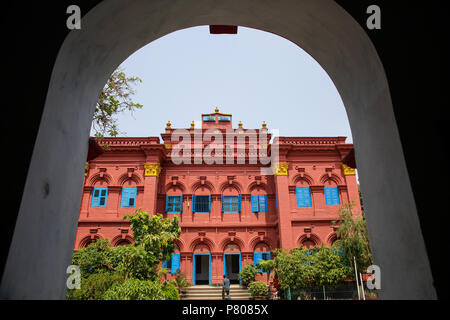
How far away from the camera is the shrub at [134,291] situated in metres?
8.65

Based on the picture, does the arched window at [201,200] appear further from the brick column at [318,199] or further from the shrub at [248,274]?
the brick column at [318,199]

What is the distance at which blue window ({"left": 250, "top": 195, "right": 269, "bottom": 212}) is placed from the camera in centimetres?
1970

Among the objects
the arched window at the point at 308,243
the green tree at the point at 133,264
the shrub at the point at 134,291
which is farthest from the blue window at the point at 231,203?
the shrub at the point at 134,291

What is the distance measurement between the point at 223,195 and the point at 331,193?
286 inches

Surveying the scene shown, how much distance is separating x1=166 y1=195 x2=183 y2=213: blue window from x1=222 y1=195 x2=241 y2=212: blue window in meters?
2.90

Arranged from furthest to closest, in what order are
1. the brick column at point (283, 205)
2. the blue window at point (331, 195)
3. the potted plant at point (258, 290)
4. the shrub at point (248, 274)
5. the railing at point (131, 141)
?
the railing at point (131, 141) < the blue window at point (331, 195) < the brick column at point (283, 205) < the shrub at point (248, 274) < the potted plant at point (258, 290)

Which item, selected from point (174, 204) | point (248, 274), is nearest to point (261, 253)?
point (248, 274)

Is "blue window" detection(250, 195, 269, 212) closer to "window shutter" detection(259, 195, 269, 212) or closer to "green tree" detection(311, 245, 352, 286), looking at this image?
"window shutter" detection(259, 195, 269, 212)

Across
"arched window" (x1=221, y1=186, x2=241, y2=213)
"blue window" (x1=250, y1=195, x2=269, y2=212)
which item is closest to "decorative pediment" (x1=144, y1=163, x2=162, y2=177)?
"arched window" (x1=221, y1=186, x2=241, y2=213)

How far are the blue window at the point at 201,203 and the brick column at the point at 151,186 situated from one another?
8.34 feet

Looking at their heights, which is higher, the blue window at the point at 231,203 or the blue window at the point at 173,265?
the blue window at the point at 231,203

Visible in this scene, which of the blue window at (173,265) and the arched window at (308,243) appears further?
the arched window at (308,243)

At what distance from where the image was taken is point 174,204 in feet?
64.4
